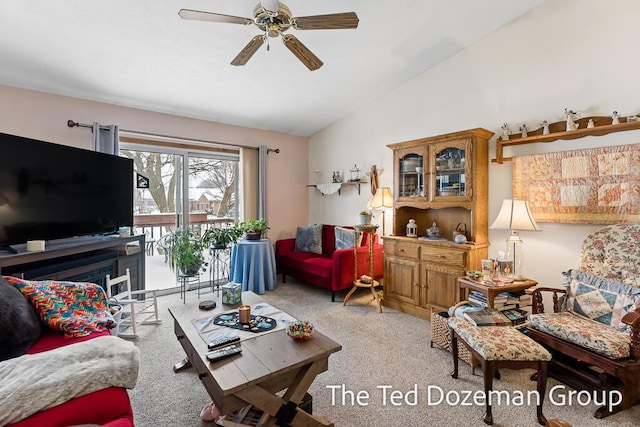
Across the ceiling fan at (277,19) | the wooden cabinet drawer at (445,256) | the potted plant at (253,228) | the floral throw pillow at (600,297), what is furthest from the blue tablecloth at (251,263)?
the floral throw pillow at (600,297)

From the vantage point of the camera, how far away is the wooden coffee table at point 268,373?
1.37 metres

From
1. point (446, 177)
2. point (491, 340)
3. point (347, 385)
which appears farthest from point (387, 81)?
point (347, 385)

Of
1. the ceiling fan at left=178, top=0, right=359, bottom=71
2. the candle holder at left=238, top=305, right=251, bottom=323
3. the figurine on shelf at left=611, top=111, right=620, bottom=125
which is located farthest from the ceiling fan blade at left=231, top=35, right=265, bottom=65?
the figurine on shelf at left=611, top=111, right=620, bottom=125

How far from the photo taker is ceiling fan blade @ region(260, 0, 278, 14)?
1774 mm

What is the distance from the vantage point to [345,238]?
4273 mm

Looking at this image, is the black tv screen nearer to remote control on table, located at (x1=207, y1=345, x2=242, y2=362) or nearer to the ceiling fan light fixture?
remote control on table, located at (x1=207, y1=345, x2=242, y2=362)

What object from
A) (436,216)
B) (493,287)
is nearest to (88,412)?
(493,287)

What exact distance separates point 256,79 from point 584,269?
141 inches

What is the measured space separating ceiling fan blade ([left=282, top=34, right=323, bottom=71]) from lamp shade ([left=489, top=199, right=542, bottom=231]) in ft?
6.70

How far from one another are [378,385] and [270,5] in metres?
2.54

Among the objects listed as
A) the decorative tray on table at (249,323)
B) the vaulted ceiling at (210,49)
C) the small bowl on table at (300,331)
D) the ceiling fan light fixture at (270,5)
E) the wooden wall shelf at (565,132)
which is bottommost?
the decorative tray on table at (249,323)

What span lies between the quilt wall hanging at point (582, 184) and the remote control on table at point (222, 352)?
2835 mm

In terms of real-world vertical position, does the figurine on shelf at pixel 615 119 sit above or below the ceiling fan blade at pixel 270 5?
below

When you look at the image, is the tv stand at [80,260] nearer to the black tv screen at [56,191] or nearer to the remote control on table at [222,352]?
the black tv screen at [56,191]
